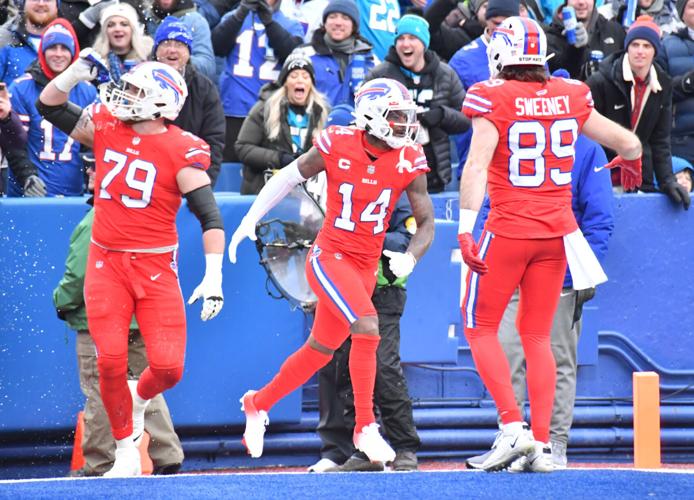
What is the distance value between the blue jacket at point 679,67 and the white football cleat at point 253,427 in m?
4.47

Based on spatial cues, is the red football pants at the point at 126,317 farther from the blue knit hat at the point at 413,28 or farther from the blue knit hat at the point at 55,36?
the blue knit hat at the point at 413,28

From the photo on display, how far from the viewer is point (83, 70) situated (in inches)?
288

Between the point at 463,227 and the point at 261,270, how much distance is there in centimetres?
241

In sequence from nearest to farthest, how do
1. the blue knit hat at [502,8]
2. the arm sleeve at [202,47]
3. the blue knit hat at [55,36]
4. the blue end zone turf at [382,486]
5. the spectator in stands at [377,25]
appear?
the blue end zone turf at [382,486] < the blue knit hat at [55,36] < the arm sleeve at [202,47] < the blue knit hat at [502,8] < the spectator in stands at [377,25]

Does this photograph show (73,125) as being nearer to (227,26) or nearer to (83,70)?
(83,70)

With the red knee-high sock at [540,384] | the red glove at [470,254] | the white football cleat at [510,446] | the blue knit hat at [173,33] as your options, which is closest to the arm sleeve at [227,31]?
the blue knit hat at [173,33]

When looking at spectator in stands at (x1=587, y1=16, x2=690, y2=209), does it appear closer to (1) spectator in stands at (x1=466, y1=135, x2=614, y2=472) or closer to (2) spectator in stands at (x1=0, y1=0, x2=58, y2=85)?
(1) spectator in stands at (x1=466, y1=135, x2=614, y2=472)

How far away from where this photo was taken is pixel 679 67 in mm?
10742

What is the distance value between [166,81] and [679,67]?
495cm

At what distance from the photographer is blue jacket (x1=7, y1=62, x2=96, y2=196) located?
907 centimetres

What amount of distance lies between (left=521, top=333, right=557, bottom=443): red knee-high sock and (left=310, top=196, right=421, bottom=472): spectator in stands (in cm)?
145

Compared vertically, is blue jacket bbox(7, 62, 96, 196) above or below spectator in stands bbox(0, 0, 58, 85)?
below

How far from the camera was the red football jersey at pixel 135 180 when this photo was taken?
7.09m

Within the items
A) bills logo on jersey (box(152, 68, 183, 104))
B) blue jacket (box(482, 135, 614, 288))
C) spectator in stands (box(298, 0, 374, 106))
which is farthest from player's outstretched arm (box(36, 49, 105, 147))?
spectator in stands (box(298, 0, 374, 106))
